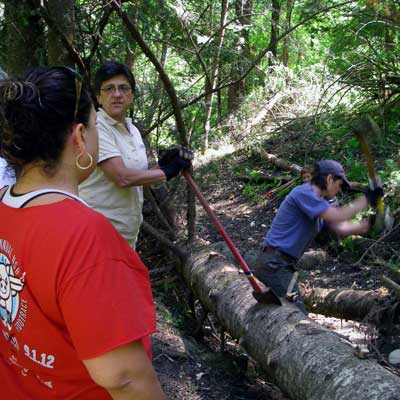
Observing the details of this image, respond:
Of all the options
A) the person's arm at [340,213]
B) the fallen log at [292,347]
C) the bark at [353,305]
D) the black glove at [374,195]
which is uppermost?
the black glove at [374,195]

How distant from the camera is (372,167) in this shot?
4.11 m

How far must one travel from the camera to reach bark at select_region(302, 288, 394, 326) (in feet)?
13.6

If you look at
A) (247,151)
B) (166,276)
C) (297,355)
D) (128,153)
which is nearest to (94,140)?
(128,153)

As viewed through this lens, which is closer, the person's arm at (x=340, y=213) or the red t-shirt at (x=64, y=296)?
the red t-shirt at (x=64, y=296)

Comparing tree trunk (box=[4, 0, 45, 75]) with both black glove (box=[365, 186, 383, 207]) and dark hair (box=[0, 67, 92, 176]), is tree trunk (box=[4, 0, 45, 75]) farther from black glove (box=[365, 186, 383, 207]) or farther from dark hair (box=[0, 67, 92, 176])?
dark hair (box=[0, 67, 92, 176])

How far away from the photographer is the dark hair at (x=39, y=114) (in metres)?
1.25

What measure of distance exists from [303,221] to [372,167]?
2.34 ft

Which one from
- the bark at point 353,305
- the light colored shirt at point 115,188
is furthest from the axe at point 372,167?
the light colored shirt at point 115,188

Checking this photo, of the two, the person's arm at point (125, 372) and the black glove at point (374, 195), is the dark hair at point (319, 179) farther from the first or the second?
the person's arm at point (125, 372)

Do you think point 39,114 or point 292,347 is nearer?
point 39,114

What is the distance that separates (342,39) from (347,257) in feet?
13.2

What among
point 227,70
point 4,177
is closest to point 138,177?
point 4,177

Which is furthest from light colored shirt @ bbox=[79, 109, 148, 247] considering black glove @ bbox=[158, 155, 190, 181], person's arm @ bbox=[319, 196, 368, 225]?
person's arm @ bbox=[319, 196, 368, 225]

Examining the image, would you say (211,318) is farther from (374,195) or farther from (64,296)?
(64,296)
